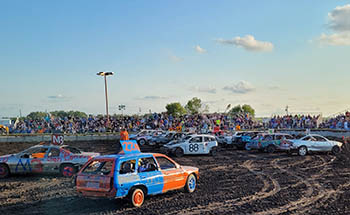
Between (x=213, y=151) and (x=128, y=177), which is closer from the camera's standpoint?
(x=128, y=177)

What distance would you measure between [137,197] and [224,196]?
2.74m

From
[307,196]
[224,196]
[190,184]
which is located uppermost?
[190,184]

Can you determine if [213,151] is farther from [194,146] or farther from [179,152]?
[179,152]

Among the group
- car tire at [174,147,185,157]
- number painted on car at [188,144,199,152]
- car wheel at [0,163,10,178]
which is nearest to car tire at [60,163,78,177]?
car wheel at [0,163,10,178]

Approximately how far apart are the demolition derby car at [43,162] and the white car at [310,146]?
12.9m

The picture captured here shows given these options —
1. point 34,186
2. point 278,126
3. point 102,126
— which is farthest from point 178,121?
point 34,186

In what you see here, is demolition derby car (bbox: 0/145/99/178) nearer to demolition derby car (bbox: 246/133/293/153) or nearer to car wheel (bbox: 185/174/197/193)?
car wheel (bbox: 185/174/197/193)

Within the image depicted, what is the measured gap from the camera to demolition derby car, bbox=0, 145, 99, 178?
13805 mm

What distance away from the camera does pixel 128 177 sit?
28.5 feet

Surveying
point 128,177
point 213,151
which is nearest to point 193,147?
point 213,151

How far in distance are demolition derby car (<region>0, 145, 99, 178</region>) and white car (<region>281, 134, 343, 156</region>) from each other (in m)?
12.9

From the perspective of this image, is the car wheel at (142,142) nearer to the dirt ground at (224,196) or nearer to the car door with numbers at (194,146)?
the car door with numbers at (194,146)

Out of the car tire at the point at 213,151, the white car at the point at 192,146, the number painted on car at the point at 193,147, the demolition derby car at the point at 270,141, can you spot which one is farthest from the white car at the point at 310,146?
the number painted on car at the point at 193,147

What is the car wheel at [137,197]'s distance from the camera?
8.71 meters
